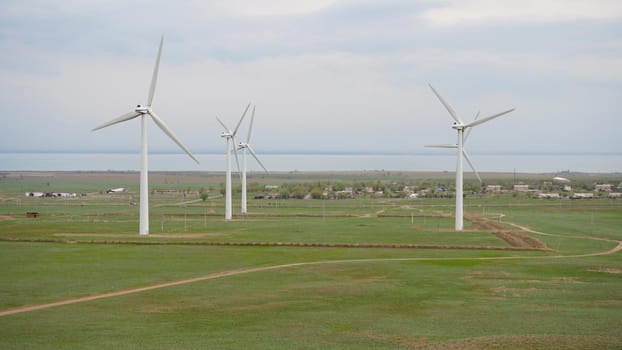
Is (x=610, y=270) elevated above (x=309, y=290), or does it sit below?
above

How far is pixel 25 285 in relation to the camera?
45.1 meters

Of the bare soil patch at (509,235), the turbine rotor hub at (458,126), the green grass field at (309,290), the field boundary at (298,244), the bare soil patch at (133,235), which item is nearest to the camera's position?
the green grass field at (309,290)

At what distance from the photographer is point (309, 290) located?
44.2 metres

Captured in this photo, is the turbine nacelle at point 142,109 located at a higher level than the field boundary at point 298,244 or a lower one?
higher

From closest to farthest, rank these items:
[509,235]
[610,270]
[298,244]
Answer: [610,270], [298,244], [509,235]

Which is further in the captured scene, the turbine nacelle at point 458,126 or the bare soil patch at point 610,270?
the turbine nacelle at point 458,126

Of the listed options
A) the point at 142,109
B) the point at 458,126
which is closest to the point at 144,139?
the point at 142,109

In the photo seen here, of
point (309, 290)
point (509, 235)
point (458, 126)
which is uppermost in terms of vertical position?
point (458, 126)

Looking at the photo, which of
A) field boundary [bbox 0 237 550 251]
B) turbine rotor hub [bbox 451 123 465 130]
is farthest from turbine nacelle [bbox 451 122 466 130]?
field boundary [bbox 0 237 550 251]

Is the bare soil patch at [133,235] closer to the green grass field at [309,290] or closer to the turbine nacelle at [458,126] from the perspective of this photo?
the green grass field at [309,290]

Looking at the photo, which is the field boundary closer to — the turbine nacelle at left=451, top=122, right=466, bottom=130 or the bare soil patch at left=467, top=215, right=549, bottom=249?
the bare soil patch at left=467, top=215, right=549, bottom=249

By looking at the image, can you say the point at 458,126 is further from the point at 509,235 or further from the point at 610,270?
the point at 610,270

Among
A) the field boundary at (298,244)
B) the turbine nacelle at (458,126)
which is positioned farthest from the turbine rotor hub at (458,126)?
the field boundary at (298,244)

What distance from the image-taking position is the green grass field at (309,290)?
104 feet
